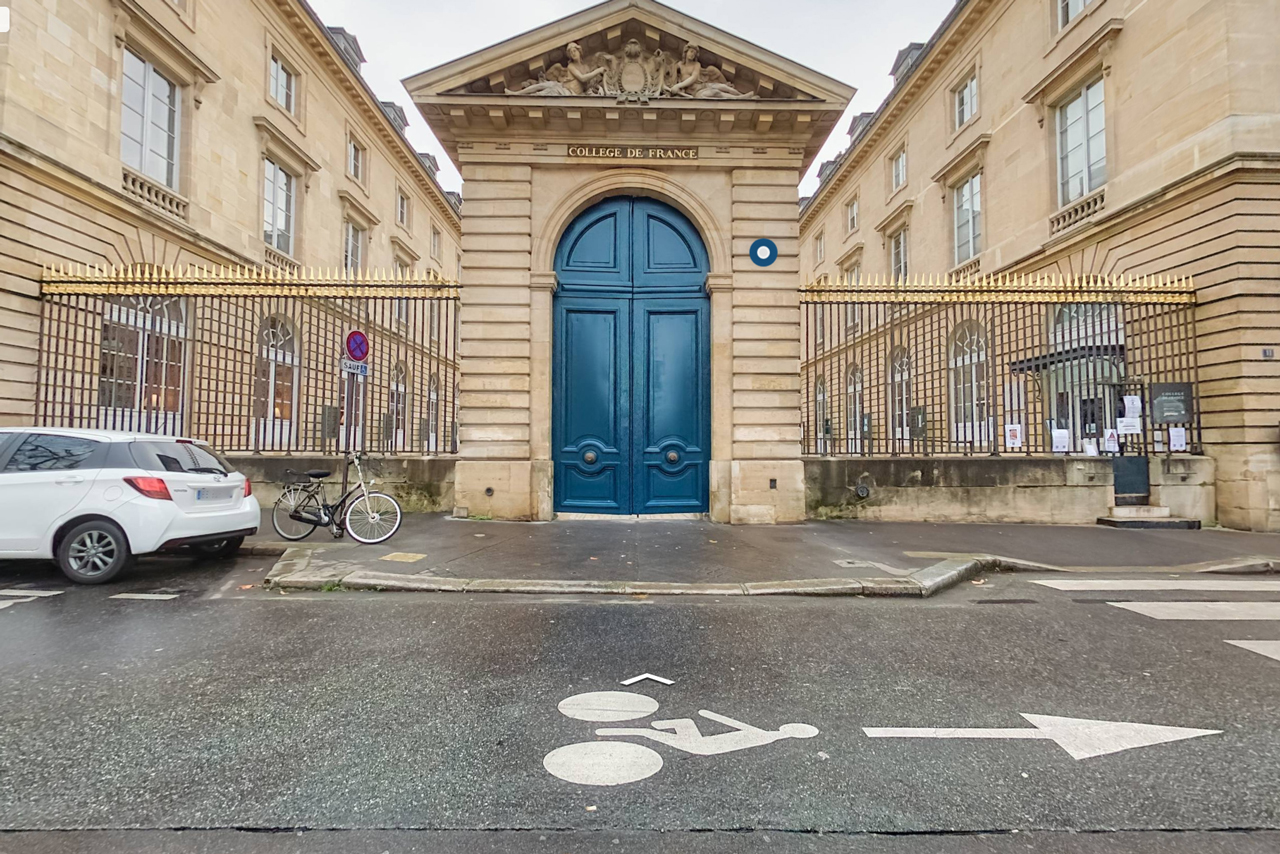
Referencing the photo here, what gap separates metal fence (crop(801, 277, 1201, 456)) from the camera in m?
10.5

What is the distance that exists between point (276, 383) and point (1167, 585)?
12873 mm

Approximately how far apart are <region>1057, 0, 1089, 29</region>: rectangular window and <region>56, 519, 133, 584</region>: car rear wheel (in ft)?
72.6

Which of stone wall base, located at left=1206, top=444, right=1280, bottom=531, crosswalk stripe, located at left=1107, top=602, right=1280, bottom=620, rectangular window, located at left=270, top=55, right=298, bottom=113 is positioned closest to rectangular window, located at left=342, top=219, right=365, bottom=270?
rectangular window, located at left=270, top=55, right=298, bottom=113

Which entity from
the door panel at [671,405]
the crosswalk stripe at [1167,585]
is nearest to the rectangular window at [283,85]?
the door panel at [671,405]

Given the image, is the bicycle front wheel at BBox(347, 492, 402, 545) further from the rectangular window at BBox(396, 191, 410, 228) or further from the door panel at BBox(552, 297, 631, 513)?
the rectangular window at BBox(396, 191, 410, 228)

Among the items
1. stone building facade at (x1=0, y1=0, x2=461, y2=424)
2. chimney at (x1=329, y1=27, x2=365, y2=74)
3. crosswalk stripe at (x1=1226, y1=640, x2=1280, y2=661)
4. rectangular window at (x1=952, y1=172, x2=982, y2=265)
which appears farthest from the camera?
chimney at (x1=329, y1=27, x2=365, y2=74)

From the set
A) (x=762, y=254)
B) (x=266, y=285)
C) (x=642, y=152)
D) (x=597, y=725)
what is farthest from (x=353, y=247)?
(x=597, y=725)

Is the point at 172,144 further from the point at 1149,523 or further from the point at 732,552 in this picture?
the point at 1149,523

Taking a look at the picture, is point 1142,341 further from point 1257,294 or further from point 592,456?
point 592,456

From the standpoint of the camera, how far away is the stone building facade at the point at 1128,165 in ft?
34.8

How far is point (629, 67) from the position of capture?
9898mm

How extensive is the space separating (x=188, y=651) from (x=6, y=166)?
12.5m

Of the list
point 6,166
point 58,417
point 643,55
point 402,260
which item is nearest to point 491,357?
point 643,55

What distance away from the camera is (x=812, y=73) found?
9.48 m
